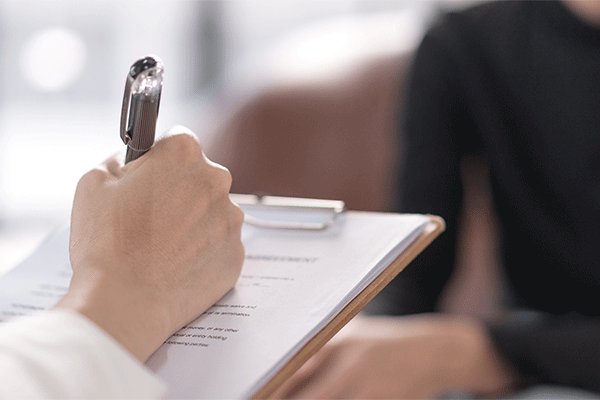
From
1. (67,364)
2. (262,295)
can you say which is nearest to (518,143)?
(262,295)

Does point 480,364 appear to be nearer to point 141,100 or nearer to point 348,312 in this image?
point 348,312

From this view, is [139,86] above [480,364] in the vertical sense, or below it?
above

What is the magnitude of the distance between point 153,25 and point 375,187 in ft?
8.20

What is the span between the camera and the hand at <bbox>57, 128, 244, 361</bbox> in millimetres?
271

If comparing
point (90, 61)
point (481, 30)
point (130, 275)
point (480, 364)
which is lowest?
point (480, 364)

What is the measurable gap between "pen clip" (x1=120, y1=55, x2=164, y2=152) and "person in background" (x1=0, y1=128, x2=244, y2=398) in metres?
0.02

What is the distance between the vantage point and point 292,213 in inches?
18.1

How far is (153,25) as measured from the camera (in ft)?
10.0

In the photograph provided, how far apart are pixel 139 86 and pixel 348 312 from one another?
18 centimetres

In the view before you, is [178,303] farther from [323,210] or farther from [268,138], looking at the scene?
[268,138]

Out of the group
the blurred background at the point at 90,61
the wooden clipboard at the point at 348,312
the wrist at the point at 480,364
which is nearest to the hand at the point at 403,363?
the wrist at the point at 480,364

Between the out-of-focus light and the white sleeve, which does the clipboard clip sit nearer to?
the white sleeve

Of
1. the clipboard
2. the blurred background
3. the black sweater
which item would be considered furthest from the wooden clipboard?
the blurred background

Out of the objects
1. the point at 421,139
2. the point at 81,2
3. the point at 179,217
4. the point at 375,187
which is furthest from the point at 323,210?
the point at 81,2
